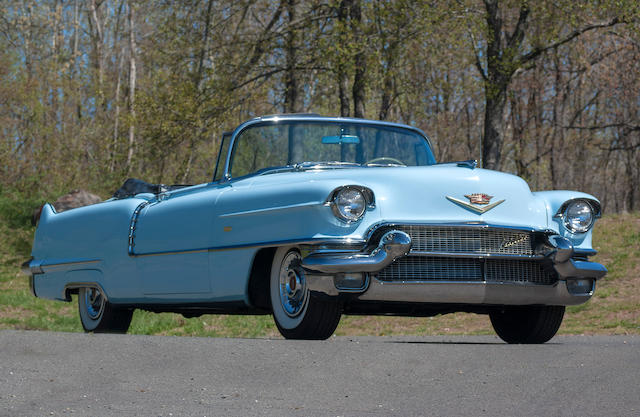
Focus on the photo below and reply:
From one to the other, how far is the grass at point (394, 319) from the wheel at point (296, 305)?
20.6 feet

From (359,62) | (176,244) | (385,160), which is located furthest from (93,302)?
(359,62)

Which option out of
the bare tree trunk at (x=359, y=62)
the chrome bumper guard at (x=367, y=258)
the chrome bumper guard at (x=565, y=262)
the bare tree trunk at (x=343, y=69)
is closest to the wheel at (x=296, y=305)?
the chrome bumper guard at (x=367, y=258)

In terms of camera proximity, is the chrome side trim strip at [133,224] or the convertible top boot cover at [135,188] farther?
the convertible top boot cover at [135,188]

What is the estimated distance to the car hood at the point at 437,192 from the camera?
5810 mm

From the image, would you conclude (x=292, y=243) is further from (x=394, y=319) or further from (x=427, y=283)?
(x=394, y=319)

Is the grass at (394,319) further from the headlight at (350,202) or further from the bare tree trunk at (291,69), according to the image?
the bare tree trunk at (291,69)

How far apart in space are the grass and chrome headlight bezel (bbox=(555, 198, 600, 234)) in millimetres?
5159

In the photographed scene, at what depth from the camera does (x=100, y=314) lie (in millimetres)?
8398

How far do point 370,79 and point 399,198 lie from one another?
14575 millimetres

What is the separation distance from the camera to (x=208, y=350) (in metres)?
5.11

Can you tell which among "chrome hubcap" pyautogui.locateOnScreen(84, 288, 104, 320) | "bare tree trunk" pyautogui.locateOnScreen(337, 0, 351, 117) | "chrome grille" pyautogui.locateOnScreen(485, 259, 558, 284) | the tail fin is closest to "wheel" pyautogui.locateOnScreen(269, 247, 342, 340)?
"chrome grille" pyautogui.locateOnScreen(485, 259, 558, 284)

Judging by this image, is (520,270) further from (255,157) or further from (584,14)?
(584,14)

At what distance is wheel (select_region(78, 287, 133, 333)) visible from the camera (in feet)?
27.2

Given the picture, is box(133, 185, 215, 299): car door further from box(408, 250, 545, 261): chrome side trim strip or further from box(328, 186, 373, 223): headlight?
box(408, 250, 545, 261): chrome side trim strip
